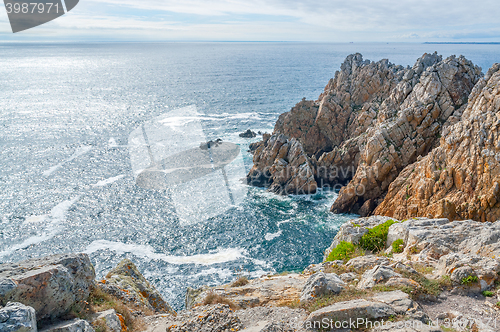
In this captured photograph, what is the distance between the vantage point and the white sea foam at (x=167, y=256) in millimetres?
41513

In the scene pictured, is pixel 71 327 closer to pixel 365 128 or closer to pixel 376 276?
pixel 376 276

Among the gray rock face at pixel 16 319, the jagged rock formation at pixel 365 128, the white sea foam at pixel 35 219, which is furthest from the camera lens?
the jagged rock formation at pixel 365 128

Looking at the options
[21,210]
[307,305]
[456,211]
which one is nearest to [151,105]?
[21,210]

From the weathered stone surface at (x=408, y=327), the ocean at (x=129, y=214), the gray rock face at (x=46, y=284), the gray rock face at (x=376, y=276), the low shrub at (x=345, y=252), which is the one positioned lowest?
the ocean at (x=129, y=214)

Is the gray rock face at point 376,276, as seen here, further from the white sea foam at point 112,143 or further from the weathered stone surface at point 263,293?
the white sea foam at point 112,143

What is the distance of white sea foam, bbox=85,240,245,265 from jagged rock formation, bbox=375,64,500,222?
23.0 m

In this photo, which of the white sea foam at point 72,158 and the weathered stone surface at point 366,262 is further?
the white sea foam at point 72,158

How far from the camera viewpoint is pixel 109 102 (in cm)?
12650

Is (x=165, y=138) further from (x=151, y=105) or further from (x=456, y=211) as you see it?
(x=456, y=211)

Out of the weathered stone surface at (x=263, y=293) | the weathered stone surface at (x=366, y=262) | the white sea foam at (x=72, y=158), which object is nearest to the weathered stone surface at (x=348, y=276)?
the weathered stone surface at (x=366, y=262)

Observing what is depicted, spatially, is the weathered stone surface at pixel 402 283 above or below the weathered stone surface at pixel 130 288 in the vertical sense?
above

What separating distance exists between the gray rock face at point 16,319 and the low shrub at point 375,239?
18631mm

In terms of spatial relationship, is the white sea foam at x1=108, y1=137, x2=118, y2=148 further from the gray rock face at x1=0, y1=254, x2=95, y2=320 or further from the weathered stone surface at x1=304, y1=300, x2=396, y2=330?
the weathered stone surface at x1=304, y1=300, x2=396, y2=330

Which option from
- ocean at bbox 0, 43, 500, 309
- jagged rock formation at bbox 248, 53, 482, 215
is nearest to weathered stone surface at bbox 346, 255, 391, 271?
ocean at bbox 0, 43, 500, 309
